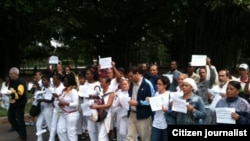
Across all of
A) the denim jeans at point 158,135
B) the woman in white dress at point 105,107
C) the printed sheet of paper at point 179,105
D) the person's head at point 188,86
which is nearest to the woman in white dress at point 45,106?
the woman in white dress at point 105,107

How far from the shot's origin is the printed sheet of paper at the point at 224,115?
573 centimetres

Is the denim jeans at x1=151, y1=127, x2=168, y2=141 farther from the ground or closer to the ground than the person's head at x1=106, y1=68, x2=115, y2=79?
closer to the ground

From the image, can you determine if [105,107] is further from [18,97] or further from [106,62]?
[18,97]

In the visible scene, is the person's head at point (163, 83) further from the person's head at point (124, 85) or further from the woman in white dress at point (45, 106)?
the woman in white dress at point (45, 106)

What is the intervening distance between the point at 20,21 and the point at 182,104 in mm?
24013

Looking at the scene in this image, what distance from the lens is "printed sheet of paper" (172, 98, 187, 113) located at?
19.8 ft

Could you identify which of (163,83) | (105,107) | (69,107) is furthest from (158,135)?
(69,107)

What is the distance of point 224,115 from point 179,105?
2.19ft

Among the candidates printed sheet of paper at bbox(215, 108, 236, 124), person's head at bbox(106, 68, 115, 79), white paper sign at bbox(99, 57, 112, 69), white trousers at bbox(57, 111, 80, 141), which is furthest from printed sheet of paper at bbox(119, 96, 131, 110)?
printed sheet of paper at bbox(215, 108, 236, 124)

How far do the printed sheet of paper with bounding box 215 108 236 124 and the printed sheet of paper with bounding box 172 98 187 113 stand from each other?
1.53 feet

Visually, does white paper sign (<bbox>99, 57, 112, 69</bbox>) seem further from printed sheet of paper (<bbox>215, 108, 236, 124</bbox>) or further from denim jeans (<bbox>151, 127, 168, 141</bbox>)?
printed sheet of paper (<bbox>215, 108, 236, 124</bbox>)

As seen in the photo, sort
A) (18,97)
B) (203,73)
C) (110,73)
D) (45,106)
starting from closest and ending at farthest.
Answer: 1. (203,73)
2. (110,73)
3. (45,106)
4. (18,97)

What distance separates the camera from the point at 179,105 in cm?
614

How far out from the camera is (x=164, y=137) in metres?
6.78
